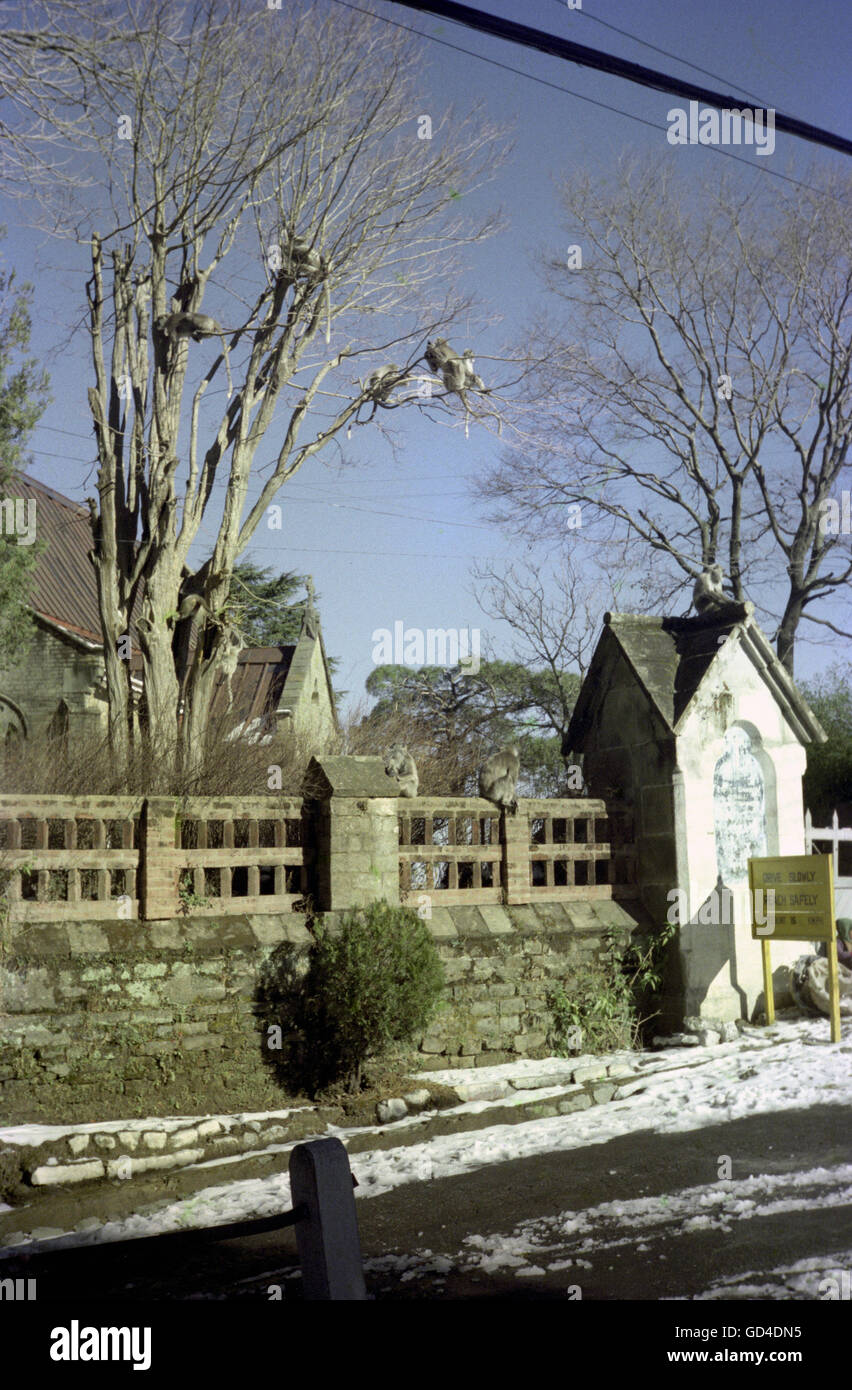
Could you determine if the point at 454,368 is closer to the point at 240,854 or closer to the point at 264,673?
the point at 240,854

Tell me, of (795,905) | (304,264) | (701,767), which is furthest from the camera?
(304,264)

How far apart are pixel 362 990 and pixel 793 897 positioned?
168 inches

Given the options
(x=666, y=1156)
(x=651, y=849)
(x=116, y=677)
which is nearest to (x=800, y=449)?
(x=651, y=849)

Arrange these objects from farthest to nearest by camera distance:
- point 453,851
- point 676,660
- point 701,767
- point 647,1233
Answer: point 676,660
point 701,767
point 453,851
point 647,1233

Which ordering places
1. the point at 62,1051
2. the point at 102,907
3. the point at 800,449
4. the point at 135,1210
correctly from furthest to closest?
the point at 800,449 → the point at 102,907 → the point at 62,1051 → the point at 135,1210

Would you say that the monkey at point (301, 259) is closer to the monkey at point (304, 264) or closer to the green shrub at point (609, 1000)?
the monkey at point (304, 264)

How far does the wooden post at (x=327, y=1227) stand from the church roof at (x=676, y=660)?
8.23 meters

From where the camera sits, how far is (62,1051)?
762 centimetres

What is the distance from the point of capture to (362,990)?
842 cm

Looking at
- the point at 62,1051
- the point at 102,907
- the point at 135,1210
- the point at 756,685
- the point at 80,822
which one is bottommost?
the point at 135,1210

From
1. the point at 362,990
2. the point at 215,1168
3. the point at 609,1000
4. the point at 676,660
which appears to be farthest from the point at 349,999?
the point at 676,660
